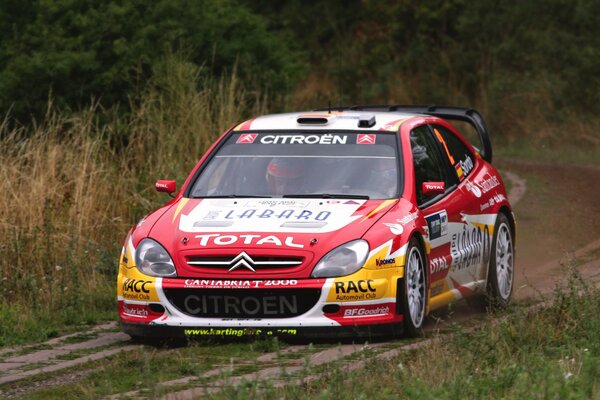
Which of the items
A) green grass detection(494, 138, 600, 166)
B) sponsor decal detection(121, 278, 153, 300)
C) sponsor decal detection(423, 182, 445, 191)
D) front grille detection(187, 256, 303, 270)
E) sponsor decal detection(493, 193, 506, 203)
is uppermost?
sponsor decal detection(423, 182, 445, 191)

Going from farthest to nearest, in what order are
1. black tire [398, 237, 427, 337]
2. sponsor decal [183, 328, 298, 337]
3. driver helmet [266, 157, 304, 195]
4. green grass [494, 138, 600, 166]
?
1. green grass [494, 138, 600, 166]
2. driver helmet [266, 157, 304, 195]
3. black tire [398, 237, 427, 337]
4. sponsor decal [183, 328, 298, 337]

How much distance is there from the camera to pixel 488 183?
40.2ft

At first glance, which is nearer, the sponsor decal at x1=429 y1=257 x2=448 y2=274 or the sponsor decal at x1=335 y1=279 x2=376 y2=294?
the sponsor decal at x1=335 y1=279 x2=376 y2=294

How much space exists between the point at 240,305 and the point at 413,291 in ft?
3.92

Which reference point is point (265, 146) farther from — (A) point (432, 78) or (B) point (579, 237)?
(A) point (432, 78)

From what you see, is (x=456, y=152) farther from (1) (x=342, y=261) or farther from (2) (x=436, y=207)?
(1) (x=342, y=261)

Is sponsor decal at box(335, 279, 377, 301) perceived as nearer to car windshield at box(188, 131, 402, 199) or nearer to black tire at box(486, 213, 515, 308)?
car windshield at box(188, 131, 402, 199)

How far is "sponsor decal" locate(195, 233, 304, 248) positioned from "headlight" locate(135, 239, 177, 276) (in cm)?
26

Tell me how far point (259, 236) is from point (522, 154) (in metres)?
18.2

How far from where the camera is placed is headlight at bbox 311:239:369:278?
9.61 m

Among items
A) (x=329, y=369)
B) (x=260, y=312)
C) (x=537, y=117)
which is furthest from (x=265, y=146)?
(x=537, y=117)

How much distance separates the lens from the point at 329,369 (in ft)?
27.7

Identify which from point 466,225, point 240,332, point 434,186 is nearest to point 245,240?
point 240,332

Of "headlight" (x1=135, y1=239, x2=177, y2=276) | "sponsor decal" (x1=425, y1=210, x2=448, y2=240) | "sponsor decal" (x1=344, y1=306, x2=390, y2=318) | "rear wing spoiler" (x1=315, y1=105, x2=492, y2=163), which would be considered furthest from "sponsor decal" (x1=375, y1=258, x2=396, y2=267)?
"rear wing spoiler" (x1=315, y1=105, x2=492, y2=163)
